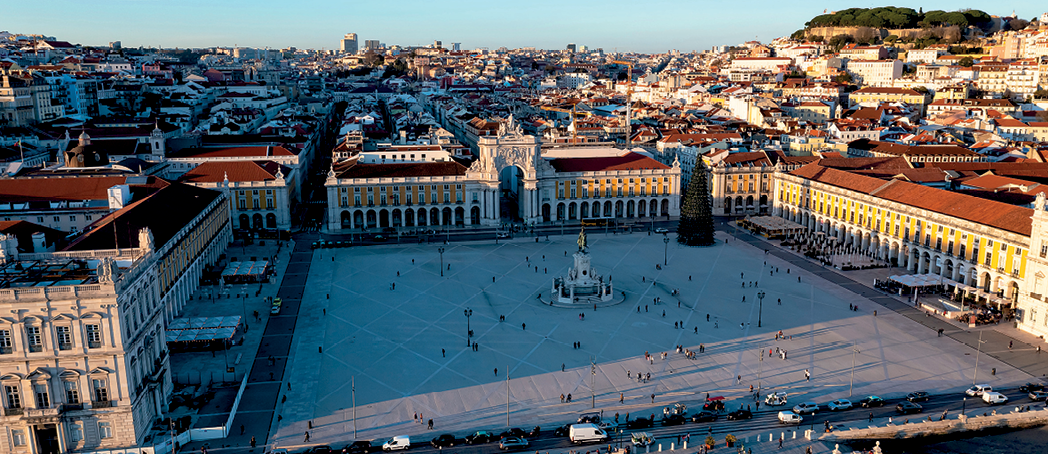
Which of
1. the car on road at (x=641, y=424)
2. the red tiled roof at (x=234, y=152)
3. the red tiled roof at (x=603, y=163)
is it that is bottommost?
the car on road at (x=641, y=424)

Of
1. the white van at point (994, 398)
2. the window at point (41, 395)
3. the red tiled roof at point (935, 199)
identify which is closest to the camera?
the window at point (41, 395)

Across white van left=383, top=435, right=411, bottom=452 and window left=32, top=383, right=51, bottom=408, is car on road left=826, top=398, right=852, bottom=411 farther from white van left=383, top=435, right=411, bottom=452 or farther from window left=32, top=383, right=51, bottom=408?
window left=32, top=383, right=51, bottom=408

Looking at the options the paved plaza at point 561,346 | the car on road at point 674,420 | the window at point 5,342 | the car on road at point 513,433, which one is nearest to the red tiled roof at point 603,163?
the paved plaza at point 561,346

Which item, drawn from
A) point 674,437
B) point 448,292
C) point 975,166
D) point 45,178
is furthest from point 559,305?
point 975,166

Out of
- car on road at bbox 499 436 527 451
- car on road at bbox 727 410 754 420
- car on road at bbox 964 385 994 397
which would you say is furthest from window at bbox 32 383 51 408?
car on road at bbox 964 385 994 397

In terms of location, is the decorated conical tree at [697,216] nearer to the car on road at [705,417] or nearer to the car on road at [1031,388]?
the car on road at [1031,388]

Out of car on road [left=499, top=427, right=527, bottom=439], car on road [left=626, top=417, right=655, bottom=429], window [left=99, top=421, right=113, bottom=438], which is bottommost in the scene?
car on road [left=626, top=417, right=655, bottom=429]

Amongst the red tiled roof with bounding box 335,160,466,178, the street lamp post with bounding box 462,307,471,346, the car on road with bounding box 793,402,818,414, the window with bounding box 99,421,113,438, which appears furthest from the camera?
the red tiled roof with bounding box 335,160,466,178

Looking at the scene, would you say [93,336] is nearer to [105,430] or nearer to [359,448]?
[105,430]
